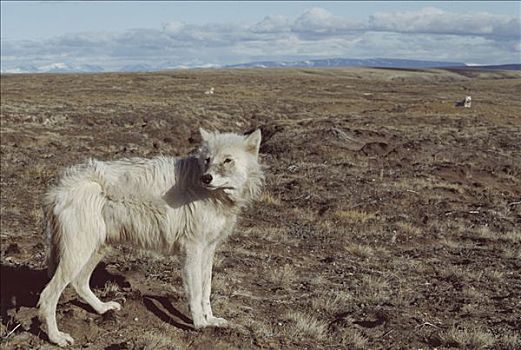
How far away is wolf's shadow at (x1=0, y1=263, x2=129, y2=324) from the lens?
7.37 metres

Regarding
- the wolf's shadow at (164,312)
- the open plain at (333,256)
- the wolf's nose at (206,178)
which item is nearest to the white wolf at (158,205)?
the wolf's nose at (206,178)

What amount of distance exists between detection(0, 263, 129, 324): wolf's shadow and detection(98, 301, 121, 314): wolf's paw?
87cm

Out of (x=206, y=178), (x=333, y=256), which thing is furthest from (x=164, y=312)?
(x=333, y=256)

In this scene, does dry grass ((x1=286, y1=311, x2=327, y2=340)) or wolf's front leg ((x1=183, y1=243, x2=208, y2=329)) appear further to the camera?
dry grass ((x1=286, y1=311, x2=327, y2=340))

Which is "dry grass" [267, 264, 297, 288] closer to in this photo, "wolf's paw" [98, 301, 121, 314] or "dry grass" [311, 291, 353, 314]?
"dry grass" [311, 291, 353, 314]

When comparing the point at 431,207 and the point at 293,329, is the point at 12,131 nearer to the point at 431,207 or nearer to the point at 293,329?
the point at 431,207

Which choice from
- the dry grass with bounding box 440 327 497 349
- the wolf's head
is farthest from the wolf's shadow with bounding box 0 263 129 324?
the dry grass with bounding box 440 327 497 349

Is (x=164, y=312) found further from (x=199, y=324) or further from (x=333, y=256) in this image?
(x=333, y=256)

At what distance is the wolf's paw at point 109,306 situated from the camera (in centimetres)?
715

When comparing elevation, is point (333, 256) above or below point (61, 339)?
below

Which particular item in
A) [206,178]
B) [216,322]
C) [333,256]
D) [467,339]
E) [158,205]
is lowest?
[333,256]

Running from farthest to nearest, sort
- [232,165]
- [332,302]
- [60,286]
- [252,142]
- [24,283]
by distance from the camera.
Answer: [332,302], [24,283], [252,142], [232,165], [60,286]

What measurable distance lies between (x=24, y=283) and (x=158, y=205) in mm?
2708

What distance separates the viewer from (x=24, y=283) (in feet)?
26.8
